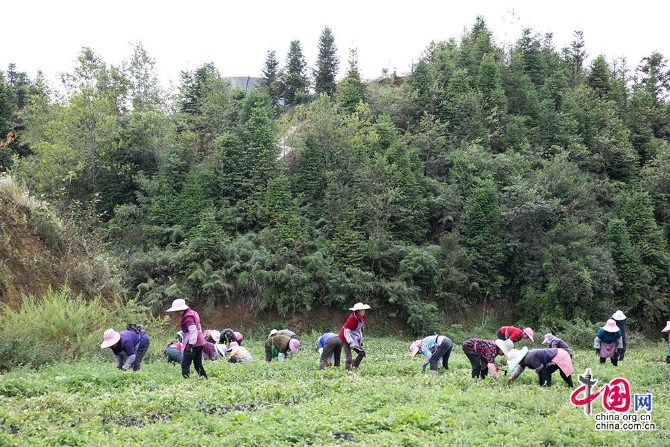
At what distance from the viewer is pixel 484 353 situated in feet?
42.2

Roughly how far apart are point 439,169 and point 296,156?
31.7ft

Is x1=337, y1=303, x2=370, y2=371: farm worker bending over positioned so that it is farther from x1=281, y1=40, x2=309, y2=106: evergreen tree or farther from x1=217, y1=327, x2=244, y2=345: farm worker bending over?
x1=281, y1=40, x2=309, y2=106: evergreen tree

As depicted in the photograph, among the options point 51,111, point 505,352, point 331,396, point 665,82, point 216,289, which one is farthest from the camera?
point 665,82

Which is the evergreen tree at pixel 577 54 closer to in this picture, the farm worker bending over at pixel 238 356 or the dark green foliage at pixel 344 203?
the dark green foliage at pixel 344 203

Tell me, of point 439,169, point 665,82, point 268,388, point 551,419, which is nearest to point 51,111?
point 439,169

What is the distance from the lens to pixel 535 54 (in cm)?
5028

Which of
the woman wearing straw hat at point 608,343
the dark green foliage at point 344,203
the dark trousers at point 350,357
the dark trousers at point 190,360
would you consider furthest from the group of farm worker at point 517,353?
the dark green foliage at point 344,203

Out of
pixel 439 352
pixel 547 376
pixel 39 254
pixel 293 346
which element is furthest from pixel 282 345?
pixel 39 254

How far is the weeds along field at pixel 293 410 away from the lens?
739 centimetres

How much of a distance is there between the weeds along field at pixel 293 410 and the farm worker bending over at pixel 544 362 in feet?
0.99

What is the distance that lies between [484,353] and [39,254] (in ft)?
46.6

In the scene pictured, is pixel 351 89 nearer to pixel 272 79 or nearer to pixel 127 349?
pixel 272 79

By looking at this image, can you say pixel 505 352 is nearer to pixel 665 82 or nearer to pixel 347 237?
pixel 347 237

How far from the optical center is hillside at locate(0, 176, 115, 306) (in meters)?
17.0
